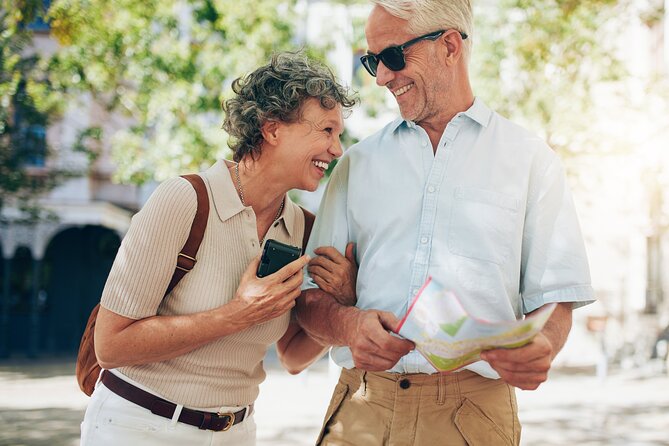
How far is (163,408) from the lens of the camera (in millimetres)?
2568

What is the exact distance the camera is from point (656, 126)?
14102 millimetres

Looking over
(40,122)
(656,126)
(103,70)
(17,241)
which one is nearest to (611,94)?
(656,126)

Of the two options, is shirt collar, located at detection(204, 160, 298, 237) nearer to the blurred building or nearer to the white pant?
the white pant

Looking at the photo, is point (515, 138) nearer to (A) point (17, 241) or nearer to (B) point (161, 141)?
(B) point (161, 141)

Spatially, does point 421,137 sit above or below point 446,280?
above

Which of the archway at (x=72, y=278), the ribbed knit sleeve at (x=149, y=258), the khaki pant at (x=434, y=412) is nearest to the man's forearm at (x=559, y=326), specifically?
the khaki pant at (x=434, y=412)

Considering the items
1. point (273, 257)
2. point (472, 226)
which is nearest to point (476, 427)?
point (472, 226)

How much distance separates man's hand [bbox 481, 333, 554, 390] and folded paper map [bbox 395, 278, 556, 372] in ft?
0.17

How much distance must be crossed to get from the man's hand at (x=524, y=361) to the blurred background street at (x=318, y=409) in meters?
6.78

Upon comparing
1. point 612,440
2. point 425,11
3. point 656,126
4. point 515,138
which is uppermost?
point 425,11

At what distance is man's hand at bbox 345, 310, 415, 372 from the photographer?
2.14 metres

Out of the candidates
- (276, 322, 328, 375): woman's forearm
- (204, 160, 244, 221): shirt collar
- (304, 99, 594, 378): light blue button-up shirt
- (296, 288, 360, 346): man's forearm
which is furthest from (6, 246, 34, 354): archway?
(304, 99, 594, 378): light blue button-up shirt

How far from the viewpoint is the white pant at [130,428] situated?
100 inches

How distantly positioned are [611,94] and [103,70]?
9.04m
